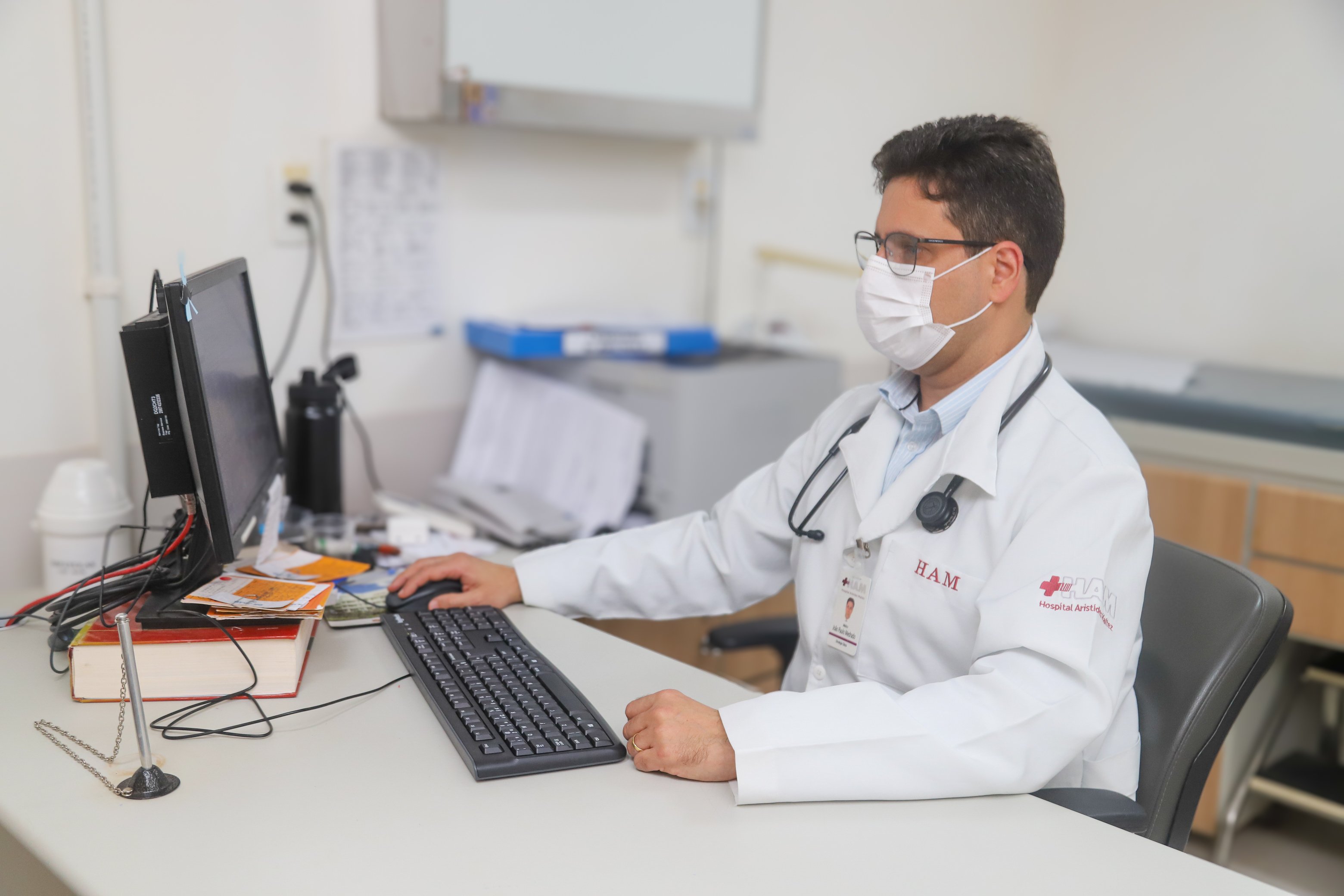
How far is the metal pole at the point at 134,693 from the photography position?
36.7 inches

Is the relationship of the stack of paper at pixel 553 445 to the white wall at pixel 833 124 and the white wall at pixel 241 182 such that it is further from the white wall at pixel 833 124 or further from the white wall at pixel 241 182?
the white wall at pixel 833 124

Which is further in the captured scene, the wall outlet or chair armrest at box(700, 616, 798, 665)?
the wall outlet

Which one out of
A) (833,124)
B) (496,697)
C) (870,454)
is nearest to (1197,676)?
(870,454)

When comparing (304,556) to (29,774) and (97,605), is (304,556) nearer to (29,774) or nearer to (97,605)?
(97,605)

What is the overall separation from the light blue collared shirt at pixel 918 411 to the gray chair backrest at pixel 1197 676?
32 centimetres

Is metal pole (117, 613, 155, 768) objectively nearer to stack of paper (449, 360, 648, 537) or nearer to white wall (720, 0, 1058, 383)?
stack of paper (449, 360, 648, 537)

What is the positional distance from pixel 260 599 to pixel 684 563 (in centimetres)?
56

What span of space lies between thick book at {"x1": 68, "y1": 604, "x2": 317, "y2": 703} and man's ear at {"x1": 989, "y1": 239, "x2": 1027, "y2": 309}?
89cm

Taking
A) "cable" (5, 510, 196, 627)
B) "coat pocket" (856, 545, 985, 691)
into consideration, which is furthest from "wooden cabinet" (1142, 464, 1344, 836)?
"cable" (5, 510, 196, 627)

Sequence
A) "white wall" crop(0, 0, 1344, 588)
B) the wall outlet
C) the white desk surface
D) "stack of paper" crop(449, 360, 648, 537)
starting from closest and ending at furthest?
1. the white desk surface
2. "white wall" crop(0, 0, 1344, 588)
3. the wall outlet
4. "stack of paper" crop(449, 360, 648, 537)

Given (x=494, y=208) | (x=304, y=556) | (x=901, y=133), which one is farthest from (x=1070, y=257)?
(x=304, y=556)

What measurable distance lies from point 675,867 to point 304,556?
79 cm

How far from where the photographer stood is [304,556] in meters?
1.46

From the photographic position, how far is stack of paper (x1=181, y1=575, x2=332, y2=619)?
1146mm
